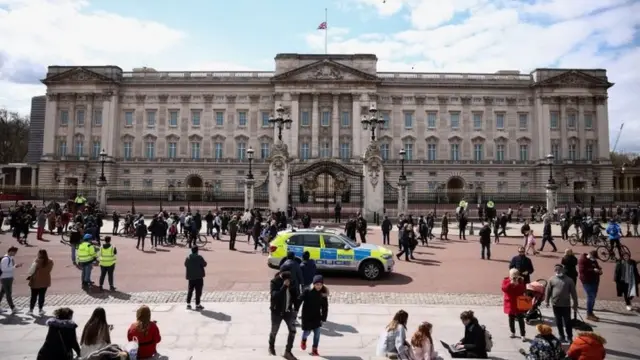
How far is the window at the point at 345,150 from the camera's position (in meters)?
57.2

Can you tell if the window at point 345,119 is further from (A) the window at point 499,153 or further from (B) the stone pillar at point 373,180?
(B) the stone pillar at point 373,180

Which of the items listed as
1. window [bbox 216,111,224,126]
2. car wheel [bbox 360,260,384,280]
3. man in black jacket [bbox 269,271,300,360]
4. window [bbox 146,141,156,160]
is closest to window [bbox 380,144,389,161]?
window [bbox 216,111,224,126]

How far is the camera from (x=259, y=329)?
875 centimetres

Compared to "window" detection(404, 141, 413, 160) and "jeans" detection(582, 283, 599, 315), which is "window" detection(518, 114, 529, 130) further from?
"jeans" detection(582, 283, 599, 315)

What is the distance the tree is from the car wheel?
3390 inches

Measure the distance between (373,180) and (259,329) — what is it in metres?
22.0

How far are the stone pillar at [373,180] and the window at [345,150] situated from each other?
26999 mm

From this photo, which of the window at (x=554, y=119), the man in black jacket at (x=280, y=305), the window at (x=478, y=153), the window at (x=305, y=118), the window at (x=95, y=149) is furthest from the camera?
the window at (x=478, y=153)

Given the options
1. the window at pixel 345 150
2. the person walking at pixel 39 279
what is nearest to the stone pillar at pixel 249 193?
the person walking at pixel 39 279

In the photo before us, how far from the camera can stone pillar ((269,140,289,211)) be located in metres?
30.0

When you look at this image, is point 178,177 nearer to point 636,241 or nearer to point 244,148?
point 244,148

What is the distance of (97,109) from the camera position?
190 ft

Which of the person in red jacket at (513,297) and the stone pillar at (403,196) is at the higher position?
the stone pillar at (403,196)

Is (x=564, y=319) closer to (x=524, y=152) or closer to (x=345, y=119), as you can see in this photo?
(x=345, y=119)
